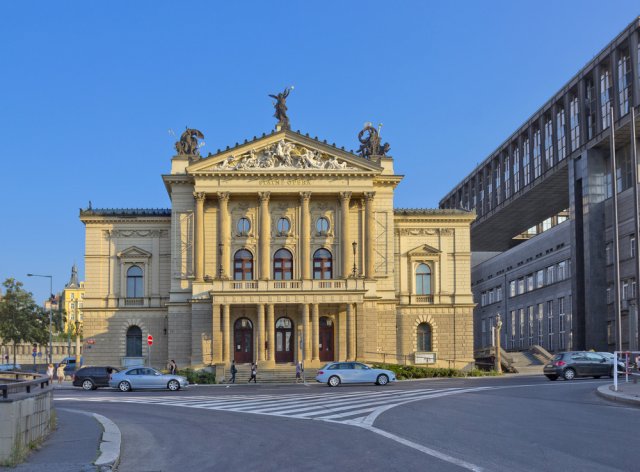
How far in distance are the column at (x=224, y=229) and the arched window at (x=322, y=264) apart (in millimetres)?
6604

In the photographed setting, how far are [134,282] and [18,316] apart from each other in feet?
96.7

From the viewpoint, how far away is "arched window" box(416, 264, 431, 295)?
72750 mm

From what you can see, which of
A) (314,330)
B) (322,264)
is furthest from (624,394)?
(322,264)

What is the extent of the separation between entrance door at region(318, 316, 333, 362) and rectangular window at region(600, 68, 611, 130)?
28393 millimetres

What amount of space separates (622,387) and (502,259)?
233 ft

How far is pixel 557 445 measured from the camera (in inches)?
656

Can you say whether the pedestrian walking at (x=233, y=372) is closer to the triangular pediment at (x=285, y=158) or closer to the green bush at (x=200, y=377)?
the green bush at (x=200, y=377)

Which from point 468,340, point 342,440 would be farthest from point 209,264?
point 342,440

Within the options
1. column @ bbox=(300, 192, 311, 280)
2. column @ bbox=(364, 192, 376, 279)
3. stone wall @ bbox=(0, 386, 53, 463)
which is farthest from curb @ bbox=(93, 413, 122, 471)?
column @ bbox=(364, 192, 376, 279)

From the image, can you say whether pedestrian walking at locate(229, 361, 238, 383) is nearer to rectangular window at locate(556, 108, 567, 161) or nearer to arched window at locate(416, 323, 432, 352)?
arched window at locate(416, 323, 432, 352)

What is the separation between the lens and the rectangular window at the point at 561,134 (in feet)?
283

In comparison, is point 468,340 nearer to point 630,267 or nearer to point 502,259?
point 630,267

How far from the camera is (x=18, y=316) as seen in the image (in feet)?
315

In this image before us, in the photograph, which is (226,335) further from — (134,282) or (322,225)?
(322,225)
